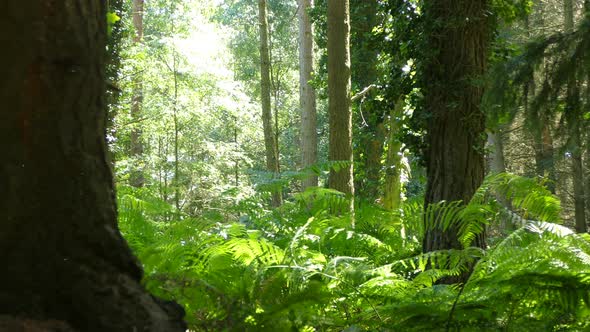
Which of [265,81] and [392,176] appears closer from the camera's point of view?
[392,176]

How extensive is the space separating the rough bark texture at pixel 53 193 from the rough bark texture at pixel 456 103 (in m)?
3.73

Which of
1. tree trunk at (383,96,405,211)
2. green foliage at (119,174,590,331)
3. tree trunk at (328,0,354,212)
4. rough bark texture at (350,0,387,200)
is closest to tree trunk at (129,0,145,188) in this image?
rough bark texture at (350,0,387,200)

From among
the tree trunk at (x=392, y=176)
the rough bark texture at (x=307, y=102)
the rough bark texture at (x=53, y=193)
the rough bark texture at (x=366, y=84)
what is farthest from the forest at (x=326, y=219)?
the rough bark texture at (x=307, y=102)

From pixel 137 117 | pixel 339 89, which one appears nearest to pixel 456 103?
pixel 339 89

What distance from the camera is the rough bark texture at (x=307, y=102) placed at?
13992 millimetres

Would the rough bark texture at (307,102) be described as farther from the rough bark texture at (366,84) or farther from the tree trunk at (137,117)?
the tree trunk at (137,117)

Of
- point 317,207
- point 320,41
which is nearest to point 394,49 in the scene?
point 317,207

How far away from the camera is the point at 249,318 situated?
6.22ft

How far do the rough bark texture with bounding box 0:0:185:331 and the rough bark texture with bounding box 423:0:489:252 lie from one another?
3.73 m

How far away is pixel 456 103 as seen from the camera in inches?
206

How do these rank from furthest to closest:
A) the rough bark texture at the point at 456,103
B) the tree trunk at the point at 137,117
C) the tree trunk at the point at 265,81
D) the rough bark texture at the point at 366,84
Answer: the tree trunk at the point at 137,117
the tree trunk at the point at 265,81
the rough bark texture at the point at 366,84
the rough bark texture at the point at 456,103

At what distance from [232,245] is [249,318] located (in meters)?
Result: 1.05

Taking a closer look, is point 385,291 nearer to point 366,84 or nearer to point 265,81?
point 366,84

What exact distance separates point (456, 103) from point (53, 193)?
4159 millimetres
